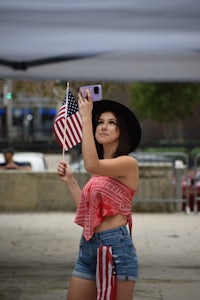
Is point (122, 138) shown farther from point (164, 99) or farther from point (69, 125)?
point (164, 99)

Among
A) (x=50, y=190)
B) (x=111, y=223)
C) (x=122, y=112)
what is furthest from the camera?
(x=50, y=190)

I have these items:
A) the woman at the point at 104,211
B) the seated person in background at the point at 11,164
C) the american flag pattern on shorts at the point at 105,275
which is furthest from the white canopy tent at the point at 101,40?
the seated person in background at the point at 11,164

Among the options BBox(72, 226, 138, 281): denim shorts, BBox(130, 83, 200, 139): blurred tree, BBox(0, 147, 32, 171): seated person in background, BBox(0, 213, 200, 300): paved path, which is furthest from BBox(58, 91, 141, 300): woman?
BBox(130, 83, 200, 139): blurred tree

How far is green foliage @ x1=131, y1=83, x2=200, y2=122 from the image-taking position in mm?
44469

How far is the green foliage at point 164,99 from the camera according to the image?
44.5 metres

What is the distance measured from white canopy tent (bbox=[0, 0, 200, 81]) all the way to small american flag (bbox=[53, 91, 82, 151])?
1865mm

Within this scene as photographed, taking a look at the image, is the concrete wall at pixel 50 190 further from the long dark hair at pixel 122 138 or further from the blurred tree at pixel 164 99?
the blurred tree at pixel 164 99

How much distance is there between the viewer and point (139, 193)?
51.6 ft

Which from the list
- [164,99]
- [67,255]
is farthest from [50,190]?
[164,99]

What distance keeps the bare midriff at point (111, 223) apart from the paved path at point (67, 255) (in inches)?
126

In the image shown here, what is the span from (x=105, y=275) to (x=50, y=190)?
10.7 metres

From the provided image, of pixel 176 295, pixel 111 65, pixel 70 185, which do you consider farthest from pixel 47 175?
pixel 70 185

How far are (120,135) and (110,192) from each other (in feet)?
1.31

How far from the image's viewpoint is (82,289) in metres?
5.04
